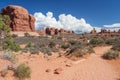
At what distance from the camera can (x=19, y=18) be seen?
79625mm

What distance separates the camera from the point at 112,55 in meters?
15.4

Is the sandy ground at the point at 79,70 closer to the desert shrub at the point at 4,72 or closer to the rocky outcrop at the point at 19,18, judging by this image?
the desert shrub at the point at 4,72

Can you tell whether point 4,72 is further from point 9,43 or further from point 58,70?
point 58,70

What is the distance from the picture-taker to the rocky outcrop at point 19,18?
257ft

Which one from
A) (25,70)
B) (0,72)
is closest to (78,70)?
(25,70)

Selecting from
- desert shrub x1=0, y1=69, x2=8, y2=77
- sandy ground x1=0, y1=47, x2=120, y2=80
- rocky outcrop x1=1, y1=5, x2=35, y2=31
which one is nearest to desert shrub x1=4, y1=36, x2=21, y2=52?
sandy ground x1=0, y1=47, x2=120, y2=80

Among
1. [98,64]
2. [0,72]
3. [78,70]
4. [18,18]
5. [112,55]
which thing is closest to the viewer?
[0,72]

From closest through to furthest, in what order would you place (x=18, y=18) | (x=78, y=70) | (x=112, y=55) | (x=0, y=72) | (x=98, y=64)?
(x=0, y=72) < (x=78, y=70) < (x=98, y=64) < (x=112, y=55) < (x=18, y=18)

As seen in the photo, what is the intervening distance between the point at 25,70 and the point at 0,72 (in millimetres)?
1475

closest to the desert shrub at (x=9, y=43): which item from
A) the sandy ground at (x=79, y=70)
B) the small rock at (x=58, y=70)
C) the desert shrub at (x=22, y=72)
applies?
the sandy ground at (x=79, y=70)

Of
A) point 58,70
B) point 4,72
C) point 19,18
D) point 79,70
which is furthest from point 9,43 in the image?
point 19,18

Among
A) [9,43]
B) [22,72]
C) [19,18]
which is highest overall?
[19,18]

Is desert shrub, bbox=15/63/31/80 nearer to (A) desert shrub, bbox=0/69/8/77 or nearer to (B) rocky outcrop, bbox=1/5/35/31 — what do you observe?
(A) desert shrub, bbox=0/69/8/77

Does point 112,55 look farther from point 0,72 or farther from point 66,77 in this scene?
point 0,72
